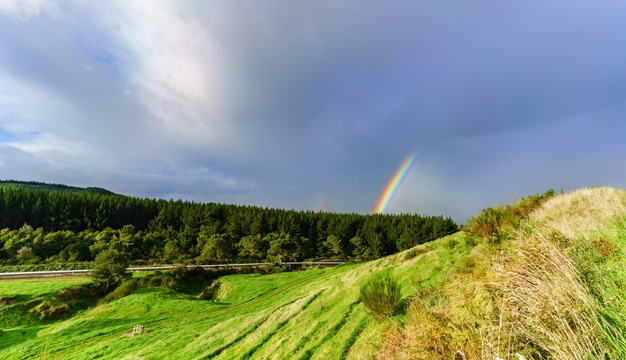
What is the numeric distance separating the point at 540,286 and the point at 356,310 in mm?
8999

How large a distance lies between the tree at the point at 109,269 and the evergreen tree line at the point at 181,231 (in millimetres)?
15948

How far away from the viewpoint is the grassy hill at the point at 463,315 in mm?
5105

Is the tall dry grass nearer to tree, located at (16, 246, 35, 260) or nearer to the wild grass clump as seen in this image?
the wild grass clump

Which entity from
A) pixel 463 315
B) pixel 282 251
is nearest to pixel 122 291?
pixel 282 251

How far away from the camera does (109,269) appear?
49125mm

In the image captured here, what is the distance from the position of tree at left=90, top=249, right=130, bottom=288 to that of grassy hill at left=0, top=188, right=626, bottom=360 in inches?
677

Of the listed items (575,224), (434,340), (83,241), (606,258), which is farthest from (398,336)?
(83,241)

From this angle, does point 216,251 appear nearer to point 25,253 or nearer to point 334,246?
point 25,253

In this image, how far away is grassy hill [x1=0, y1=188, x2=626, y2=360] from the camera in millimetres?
5105

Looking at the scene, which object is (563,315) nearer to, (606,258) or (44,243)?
(606,258)

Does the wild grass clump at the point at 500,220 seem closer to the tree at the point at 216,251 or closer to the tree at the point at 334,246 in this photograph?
the tree at the point at 216,251

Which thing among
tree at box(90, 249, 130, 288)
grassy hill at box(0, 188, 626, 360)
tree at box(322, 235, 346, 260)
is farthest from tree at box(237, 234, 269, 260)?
grassy hill at box(0, 188, 626, 360)

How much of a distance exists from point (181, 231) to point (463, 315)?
106 metres

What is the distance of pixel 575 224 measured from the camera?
10078 mm
